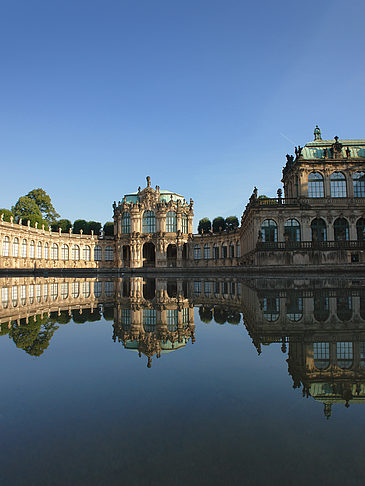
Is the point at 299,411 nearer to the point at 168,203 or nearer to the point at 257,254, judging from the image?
the point at 257,254

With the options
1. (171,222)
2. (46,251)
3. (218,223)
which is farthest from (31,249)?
(218,223)

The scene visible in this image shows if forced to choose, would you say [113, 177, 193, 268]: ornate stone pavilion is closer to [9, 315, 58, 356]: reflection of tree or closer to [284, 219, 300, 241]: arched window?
[284, 219, 300, 241]: arched window

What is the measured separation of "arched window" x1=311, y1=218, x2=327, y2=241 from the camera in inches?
1524

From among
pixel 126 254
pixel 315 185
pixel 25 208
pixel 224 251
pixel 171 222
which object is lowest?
pixel 224 251

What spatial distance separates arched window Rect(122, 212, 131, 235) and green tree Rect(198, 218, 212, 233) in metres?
19.1

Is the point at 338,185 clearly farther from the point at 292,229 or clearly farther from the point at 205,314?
the point at 205,314

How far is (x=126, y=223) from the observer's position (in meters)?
78.8

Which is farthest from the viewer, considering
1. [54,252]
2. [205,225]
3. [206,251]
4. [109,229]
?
[109,229]

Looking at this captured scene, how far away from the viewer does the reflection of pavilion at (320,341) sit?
112 inches

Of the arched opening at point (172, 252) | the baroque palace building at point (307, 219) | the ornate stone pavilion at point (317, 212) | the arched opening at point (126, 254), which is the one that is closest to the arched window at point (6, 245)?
the baroque palace building at point (307, 219)

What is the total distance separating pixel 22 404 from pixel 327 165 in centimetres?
4360

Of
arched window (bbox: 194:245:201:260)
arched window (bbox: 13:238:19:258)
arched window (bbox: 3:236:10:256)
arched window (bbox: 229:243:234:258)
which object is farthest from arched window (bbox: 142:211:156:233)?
arched window (bbox: 3:236:10:256)

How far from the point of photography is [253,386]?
9.48 ft

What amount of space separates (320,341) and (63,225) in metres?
→ 83.4
